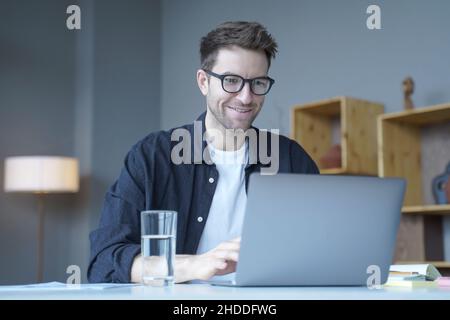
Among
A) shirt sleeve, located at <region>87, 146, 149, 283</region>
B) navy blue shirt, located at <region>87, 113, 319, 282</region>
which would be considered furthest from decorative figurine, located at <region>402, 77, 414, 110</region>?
shirt sleeve, located at <region>87, 146, 149, 283</region>

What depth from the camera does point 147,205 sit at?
1923mm

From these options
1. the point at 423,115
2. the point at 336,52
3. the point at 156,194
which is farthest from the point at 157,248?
the point at 336,52

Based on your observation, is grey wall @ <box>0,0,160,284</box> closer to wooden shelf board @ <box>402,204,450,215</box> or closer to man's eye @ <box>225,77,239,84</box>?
wooden shelf board @ <box>402,204,450,215</box>

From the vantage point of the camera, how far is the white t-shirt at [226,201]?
2.01 meters

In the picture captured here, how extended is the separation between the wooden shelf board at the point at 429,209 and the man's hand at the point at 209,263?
213 cm

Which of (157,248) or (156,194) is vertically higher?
(156,194)

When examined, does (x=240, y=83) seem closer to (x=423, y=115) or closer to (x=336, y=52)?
(x=423, y=115)

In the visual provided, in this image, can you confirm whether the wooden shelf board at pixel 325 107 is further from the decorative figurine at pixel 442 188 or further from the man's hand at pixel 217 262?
the man's hand at pixel 217 262

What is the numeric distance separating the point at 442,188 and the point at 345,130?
1.95 ft

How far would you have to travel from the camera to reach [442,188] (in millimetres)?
3504

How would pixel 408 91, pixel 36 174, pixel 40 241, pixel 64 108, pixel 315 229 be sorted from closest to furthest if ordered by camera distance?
1. pixel 315 229
2. pixel 408 91
3. pixel 36 174
4. pixel 40 241
5. pixel 64 108

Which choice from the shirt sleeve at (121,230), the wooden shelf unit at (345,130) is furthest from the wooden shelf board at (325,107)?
the shirt sleeve at (121,230)

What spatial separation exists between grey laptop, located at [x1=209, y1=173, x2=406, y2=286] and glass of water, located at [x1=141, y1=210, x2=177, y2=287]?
0.16m
